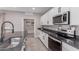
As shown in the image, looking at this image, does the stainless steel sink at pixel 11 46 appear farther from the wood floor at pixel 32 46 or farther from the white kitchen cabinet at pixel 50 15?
the white kitchen cabinet at pixel 50 15

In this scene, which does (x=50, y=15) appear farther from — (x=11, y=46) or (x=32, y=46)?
(x=11, y=46)

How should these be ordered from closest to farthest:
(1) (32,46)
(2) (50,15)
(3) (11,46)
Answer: (3) (11,46)
(1) (32,46)
(2) (50,15)

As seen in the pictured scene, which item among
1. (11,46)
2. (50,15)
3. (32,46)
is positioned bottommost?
(32,46)

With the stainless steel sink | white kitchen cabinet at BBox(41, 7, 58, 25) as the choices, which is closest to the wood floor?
white kitchen cabinet at BBox(41, 7, 58, 25)

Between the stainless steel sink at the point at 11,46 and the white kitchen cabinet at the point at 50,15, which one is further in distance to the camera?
the white kitchen cabinet at the point at 50,15

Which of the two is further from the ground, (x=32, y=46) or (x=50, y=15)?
(x=50, y=15)

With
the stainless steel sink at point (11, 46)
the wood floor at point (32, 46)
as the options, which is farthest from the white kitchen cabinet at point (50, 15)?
the stainless steel sink at point (11, 46)

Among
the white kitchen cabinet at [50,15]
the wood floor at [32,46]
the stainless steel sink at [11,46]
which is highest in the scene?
the white kitchen cabinet at [50,15]

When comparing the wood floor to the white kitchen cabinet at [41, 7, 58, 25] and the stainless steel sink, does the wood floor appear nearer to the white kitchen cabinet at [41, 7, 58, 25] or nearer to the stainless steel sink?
the white kitchen cabinet at [41, 7, 58, 25]

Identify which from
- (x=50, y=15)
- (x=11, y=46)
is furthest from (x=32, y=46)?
(x=11, y=46)

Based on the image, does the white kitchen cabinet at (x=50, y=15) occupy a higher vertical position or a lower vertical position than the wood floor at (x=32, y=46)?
higher
